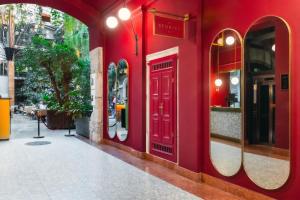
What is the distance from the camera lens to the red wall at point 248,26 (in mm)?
3312

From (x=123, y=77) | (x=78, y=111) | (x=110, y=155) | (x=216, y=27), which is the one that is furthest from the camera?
(x=78, y=111)

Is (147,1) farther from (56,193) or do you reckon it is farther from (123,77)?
(56,193)

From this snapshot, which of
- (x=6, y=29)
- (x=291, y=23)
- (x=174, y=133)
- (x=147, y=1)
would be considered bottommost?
(x=174, y=133)

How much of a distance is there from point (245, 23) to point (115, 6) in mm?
4444

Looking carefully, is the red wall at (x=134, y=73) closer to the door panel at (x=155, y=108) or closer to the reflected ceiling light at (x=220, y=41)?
the door panel at (x=155, y=108)

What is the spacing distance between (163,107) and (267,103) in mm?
2458

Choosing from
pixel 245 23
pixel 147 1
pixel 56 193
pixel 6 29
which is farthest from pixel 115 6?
pixel 6 29

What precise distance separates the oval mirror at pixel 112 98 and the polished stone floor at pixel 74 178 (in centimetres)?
104

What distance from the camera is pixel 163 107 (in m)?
5.86

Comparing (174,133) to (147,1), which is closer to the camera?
(174,133)

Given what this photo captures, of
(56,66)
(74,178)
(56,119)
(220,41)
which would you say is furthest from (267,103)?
(56,66)

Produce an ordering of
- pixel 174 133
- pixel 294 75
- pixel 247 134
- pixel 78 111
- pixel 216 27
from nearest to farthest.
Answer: pixel 294 75, pixel 247 134, pixel 216 27, pixel 174 133, pixel 78 111

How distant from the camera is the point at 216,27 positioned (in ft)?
14.6

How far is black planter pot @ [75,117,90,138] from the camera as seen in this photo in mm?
9641
